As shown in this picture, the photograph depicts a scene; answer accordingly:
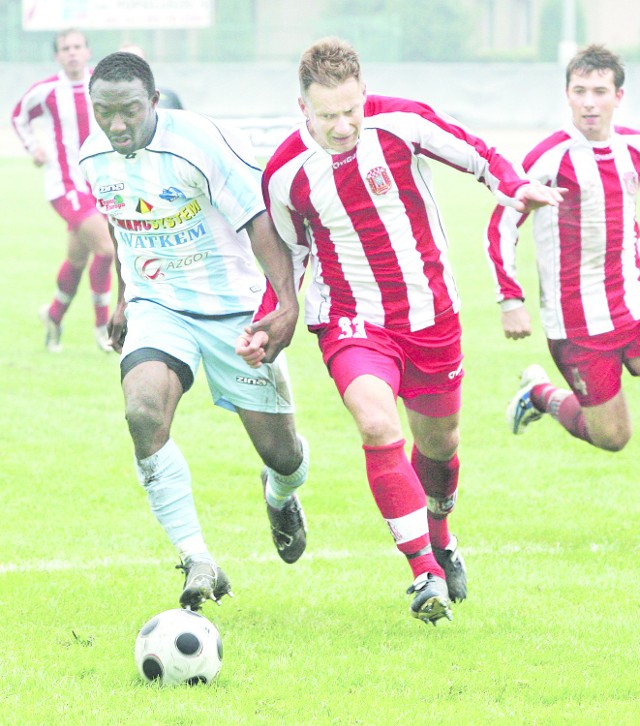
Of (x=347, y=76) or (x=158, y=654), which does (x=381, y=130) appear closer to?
(x=347, y=76)

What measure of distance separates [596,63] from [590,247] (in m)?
0.91

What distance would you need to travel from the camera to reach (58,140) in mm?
11680

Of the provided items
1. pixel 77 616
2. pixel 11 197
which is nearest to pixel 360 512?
pixel 77 616

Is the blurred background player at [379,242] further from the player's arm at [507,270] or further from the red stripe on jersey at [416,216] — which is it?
the player's arm at [507,270]

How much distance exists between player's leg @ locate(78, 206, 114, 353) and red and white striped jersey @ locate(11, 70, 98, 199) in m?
0.36

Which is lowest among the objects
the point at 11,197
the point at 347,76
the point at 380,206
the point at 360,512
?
the point at 11,197

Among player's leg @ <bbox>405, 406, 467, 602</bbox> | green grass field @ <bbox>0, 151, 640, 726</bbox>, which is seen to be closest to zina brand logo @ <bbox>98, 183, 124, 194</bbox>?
player's leg @ <bbox>405, 406, 467, 602</bbox>

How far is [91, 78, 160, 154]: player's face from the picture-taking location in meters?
5.14

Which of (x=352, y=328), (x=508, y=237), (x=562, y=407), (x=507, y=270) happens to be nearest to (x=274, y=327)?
(x=352, y=328)

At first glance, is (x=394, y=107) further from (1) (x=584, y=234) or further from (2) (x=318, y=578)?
(2) (x=318, y=578)

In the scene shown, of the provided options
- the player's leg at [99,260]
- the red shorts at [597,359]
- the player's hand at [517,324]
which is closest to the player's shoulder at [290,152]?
the player's hand at [517,324]

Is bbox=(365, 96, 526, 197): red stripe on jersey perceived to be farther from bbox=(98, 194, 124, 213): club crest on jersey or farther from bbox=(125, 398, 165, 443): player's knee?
bbox=(125, 398, 165, 443): player's knee

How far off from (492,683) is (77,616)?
178 cm

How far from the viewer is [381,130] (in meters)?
5.13
